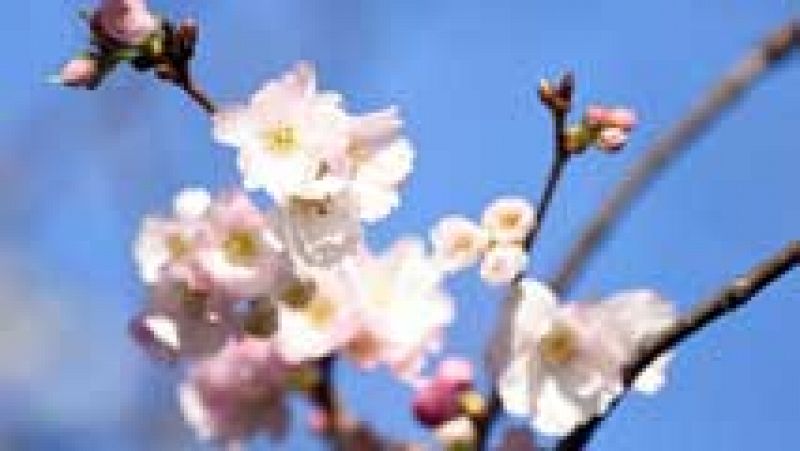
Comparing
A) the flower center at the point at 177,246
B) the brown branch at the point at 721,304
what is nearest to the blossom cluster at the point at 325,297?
the flower center at the point at 177,246

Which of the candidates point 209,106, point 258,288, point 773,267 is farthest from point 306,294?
point 773,267

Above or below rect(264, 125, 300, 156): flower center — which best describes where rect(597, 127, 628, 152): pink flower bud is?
below

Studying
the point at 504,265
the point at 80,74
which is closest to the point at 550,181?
the point at 504,265

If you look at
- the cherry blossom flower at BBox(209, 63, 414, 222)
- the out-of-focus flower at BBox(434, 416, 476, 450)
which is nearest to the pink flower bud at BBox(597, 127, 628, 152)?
the cherry blossom flower at BBox(209, 63, 414, 222)

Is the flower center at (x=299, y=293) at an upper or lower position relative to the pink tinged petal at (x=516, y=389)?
upper

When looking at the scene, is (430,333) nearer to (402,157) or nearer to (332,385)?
(332,385)

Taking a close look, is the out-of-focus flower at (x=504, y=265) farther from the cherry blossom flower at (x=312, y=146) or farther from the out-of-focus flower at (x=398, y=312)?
the cherry blossom flower at (x=312, y=146)

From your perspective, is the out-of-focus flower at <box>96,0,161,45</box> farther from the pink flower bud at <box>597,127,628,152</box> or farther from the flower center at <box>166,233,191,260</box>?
the pink flower bud at <box>597,127,628,152</box>
